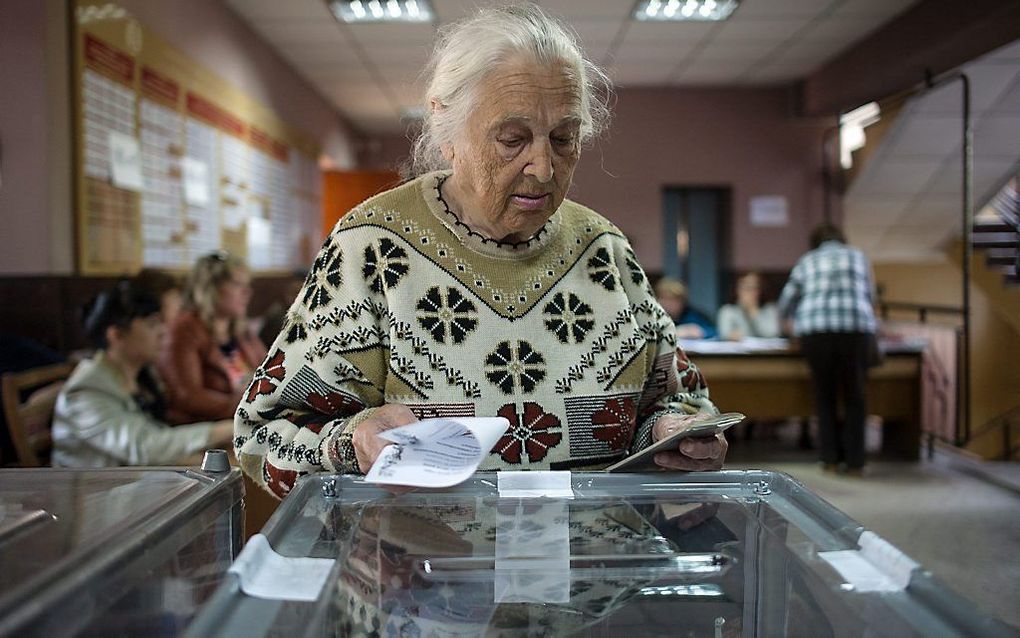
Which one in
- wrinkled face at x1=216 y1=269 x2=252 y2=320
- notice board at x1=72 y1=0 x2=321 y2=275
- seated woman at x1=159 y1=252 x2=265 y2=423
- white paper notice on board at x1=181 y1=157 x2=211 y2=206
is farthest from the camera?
white paper notice on board at x1=181 y1=157 x2=211 y2=206

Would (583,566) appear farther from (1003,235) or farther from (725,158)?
(1003,235)

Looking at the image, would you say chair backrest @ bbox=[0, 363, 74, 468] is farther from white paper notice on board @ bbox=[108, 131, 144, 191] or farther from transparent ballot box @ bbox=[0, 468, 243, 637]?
transparent ballot box @ bbox=[0, 468, 243, 637]

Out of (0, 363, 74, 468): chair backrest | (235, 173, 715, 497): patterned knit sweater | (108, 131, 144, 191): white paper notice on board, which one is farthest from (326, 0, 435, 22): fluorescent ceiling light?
(235, 173, 715, 497): patterned knit sweater

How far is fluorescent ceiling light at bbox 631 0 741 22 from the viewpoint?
20.8ft

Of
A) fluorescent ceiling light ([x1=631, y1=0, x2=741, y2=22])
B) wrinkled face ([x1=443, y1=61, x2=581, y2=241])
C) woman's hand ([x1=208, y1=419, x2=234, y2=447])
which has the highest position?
fluorescent ceiling light ([x1=631, y1=0, x2=741, y2=22])

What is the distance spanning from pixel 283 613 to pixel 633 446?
86 centimetres

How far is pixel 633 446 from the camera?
150cm

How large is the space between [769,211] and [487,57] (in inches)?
334

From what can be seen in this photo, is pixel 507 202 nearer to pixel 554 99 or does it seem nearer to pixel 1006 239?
pixel 554 99

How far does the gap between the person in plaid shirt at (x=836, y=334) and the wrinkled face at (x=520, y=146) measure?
182 inches

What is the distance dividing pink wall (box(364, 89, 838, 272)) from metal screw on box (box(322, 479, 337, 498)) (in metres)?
8.42

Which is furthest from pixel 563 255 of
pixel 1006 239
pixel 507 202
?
pixel 1006 239

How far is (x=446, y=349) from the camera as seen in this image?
1383 millimetres

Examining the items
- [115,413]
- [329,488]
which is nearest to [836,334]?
[115,413]
